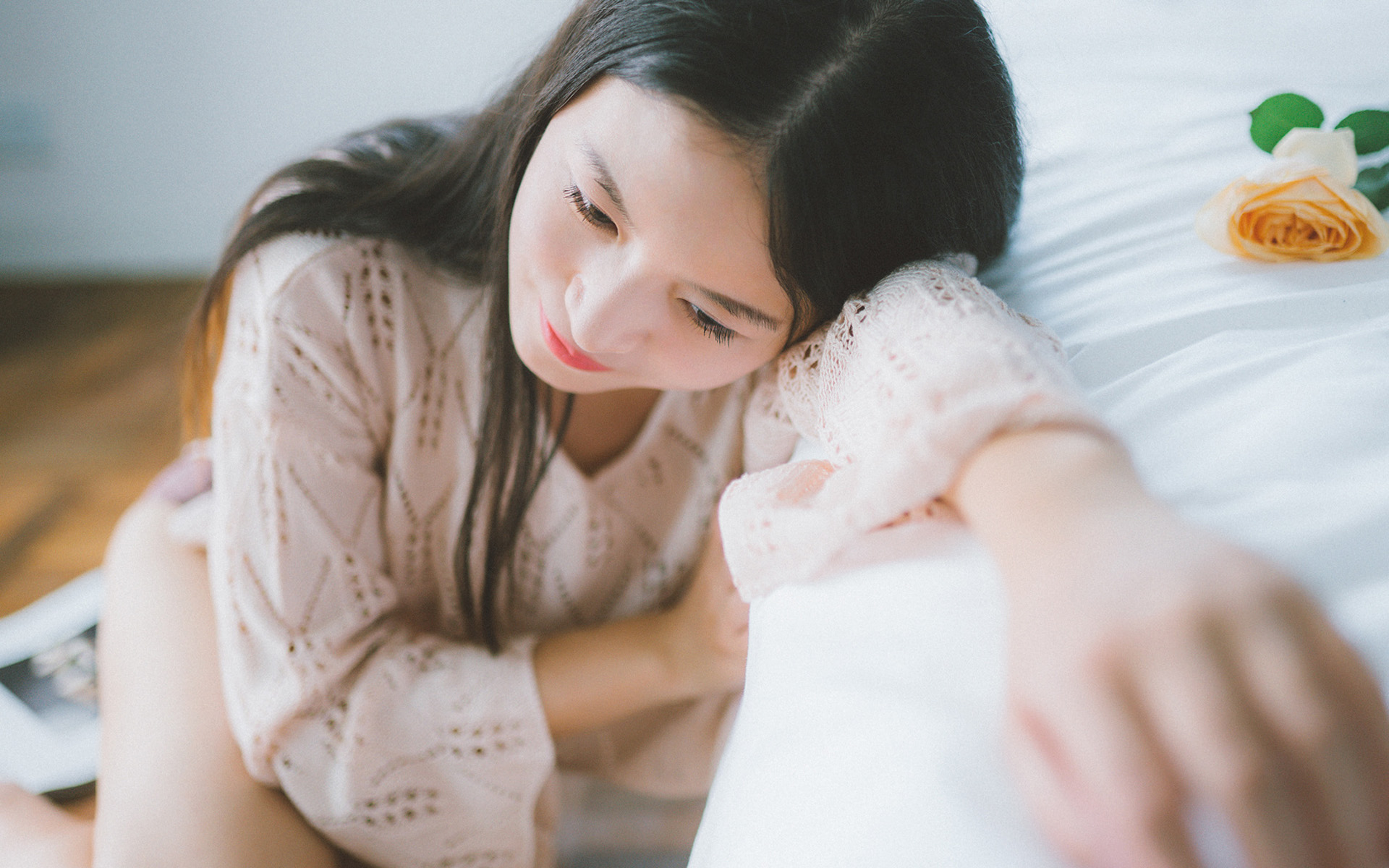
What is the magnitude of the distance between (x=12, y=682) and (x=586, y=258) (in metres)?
0.92

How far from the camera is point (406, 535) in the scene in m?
0.78

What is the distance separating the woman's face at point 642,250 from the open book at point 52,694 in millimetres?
729

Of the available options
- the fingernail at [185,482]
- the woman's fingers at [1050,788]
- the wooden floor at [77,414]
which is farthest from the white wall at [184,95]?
the woman's fingers at [1050,788]

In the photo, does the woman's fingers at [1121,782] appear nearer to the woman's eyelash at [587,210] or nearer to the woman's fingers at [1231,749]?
the woman's fingers at [1231,749]

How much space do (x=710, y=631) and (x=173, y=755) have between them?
0.42m

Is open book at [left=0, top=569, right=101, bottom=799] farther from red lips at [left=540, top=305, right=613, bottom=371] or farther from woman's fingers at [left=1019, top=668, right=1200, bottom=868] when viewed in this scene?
woman's fingers at [left=1019, top=668, right=1200, bottom=868]

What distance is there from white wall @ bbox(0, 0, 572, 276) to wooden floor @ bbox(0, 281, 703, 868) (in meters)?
0.13

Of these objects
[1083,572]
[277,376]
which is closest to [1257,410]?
[1083,572]

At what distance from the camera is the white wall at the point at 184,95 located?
5.69 feet

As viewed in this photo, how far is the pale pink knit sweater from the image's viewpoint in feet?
2.19

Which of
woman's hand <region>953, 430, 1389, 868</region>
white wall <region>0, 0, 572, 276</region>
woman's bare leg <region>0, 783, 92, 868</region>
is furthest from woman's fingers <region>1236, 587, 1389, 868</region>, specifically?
white wall <region>0, 0, 572, 276</region>

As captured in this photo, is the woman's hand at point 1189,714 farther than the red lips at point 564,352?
No

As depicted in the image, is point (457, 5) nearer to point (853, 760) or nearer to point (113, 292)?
point (113, 292)

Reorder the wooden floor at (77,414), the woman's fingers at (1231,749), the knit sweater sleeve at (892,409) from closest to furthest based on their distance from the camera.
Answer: the woman's fingers at (1231,749)
the knit sweater sleeve at (892,409)
the wooden floor at (77,414)
